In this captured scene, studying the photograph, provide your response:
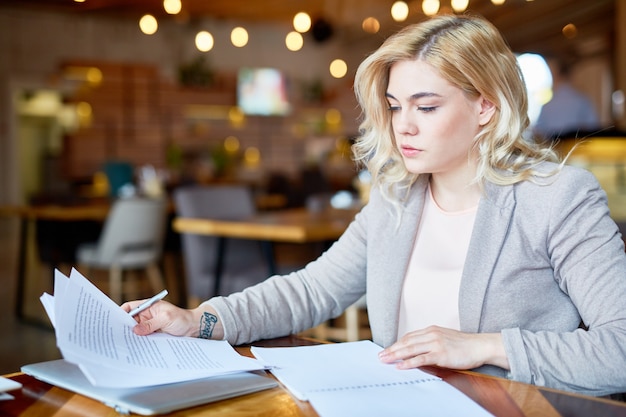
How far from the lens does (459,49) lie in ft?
4.71

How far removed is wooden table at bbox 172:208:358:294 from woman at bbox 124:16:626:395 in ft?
4.94

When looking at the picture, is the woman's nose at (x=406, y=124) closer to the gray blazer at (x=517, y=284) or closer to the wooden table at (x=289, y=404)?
the gray blazer at (x=517, y=284)

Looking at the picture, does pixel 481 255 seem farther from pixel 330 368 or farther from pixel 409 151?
pixel 330 368

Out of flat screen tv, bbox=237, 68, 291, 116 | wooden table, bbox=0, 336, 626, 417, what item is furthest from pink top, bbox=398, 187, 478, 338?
flat screen tv, bbox=237, 68, 291, 116

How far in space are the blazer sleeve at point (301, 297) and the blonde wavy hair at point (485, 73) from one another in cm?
18

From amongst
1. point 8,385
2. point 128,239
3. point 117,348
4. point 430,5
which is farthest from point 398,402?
point 430,5

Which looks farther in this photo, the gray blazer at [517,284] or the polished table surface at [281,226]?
the polished table surface at [281,226]

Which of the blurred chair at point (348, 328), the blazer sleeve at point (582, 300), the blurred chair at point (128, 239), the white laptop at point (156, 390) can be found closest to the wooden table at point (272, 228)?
the blurred chair at point (348, 328)

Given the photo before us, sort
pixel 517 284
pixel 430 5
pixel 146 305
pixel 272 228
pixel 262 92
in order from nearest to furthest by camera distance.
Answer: pixel 146 305 → pixel 517 284 → pixel 272 228 → pixel 430 5 → pixel 262 92

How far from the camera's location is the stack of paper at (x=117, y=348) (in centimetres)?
99

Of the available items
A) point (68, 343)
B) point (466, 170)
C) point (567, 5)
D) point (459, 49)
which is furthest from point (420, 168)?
point (567, 5)

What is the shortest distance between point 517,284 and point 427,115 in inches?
14.9

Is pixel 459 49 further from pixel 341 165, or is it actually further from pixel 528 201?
pixel 341 165

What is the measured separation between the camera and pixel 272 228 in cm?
327
